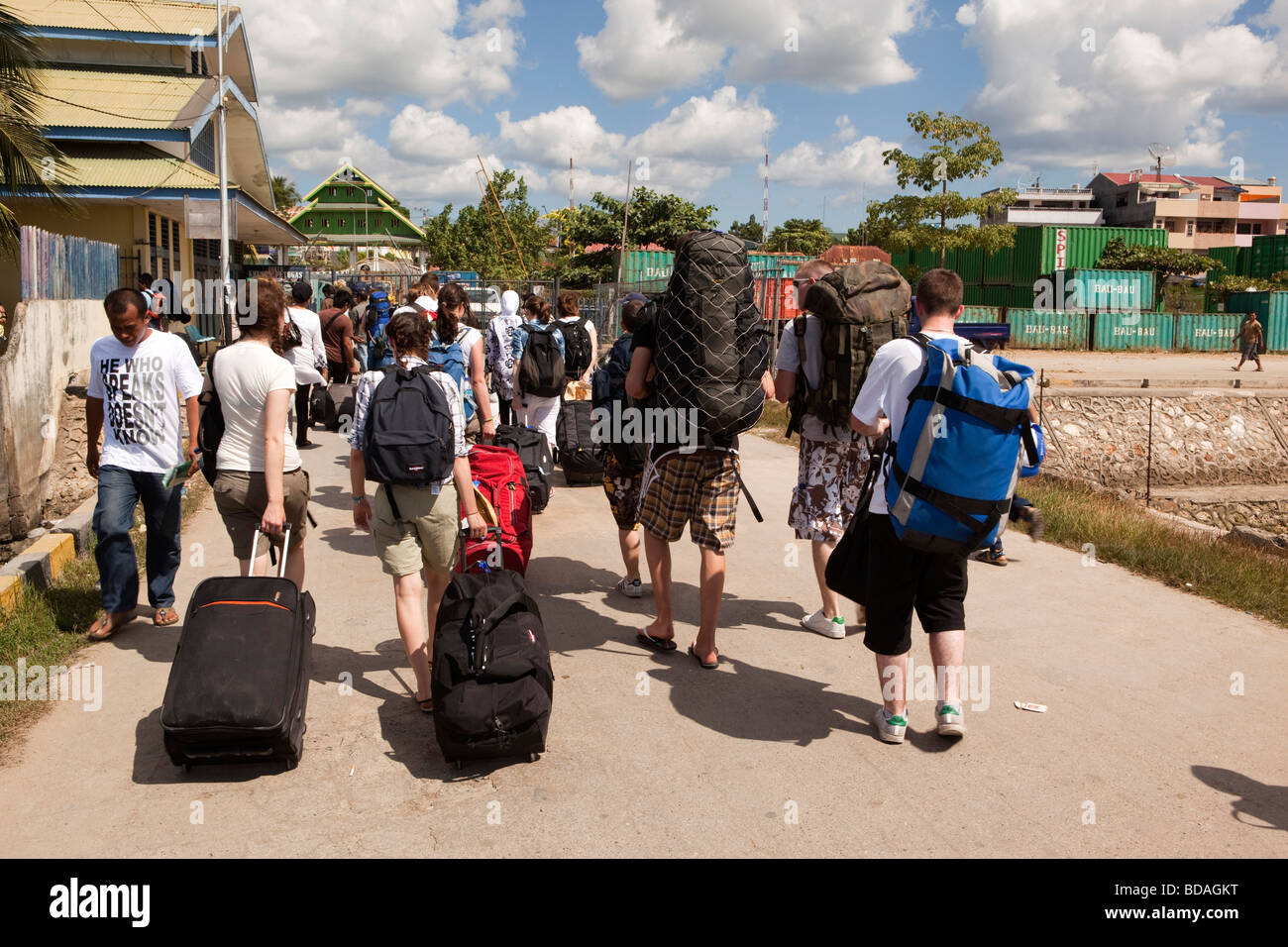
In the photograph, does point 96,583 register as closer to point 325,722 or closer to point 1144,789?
point 325,722

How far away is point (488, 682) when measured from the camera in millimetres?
3859

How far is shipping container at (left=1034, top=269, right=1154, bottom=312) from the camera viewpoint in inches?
1436

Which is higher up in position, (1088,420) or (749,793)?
(1088,420)

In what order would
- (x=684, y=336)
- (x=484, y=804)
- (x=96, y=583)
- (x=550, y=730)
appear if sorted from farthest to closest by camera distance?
(x=96, y=583)
(x=684, y=336)
(x=550, y=730)
(x=484, y=804)

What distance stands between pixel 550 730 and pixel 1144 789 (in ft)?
7.79

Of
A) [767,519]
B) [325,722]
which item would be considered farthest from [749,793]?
[767,519]

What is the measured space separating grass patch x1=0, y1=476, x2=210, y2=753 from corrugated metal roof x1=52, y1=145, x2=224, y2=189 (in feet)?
45.3

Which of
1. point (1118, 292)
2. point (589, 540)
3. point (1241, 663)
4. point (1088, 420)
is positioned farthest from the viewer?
point (1118, 292)

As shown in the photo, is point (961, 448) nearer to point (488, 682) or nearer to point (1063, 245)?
point (488, 682)

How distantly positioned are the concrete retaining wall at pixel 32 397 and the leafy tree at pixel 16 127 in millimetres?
1289

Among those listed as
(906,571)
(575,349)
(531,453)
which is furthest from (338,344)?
(906,571)

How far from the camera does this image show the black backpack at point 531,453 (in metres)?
6.54

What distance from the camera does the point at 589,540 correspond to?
7637 millimetres

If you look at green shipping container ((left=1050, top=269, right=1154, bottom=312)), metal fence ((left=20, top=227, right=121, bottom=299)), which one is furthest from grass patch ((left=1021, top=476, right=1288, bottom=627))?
green shipping container ((left=1050, top=269, right=1154, bottom=312))
